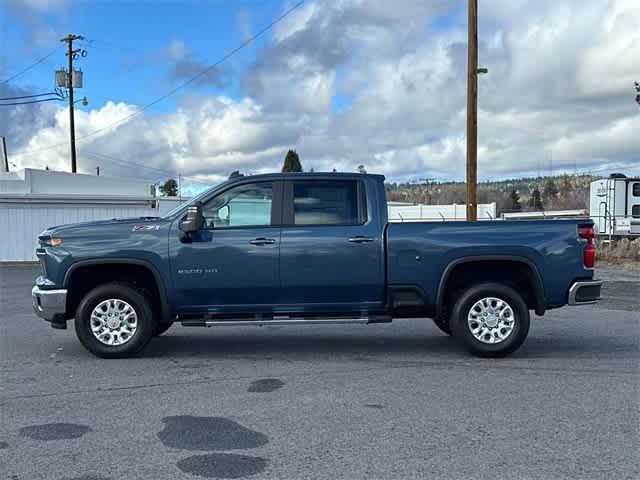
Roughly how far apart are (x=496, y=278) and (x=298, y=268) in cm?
237

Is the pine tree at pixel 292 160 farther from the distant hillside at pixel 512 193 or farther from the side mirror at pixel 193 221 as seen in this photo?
the side mirror at pixel 193 221

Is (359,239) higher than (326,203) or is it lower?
lower

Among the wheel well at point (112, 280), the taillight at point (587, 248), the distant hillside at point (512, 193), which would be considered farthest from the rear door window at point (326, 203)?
the distant hillside at point (512, 193)

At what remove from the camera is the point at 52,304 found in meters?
7.45

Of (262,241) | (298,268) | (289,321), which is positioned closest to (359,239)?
(298,268)

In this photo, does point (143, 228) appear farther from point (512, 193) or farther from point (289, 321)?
point (512, 193)

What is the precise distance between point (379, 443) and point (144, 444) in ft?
5.48

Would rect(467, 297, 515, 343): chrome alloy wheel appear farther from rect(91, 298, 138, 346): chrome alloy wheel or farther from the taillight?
rect(91, 298, 138, 346): chrome alloy wheel

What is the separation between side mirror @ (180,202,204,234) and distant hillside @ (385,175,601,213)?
59.7 metres

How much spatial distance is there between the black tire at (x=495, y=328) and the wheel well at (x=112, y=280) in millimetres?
3392

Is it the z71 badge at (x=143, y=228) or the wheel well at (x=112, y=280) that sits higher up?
the z71 badge at (x=143, y=228)

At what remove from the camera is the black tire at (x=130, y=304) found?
748 cm

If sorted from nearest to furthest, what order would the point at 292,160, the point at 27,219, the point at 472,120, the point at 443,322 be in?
the point at 443,322 → the point at 472,120 → the point at 27,219 → the point at 292,160

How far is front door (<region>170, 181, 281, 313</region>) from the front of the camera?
24.3 ft
